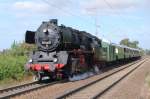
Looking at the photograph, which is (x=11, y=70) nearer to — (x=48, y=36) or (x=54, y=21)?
(x=48, y=36)

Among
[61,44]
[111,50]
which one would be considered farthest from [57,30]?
[111,50]

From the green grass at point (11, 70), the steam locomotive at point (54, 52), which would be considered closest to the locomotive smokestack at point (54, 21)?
the steam locomotive at point (54, 52)

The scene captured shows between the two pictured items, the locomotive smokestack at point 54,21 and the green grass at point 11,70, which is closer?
the locomotive smokestack at point 54,21

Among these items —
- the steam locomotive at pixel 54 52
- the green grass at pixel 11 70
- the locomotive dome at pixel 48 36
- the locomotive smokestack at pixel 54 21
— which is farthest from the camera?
the green grass at pixel 11 70

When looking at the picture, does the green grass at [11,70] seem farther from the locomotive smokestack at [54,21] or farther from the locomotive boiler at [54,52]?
the locomotive smokestack at [54,21]

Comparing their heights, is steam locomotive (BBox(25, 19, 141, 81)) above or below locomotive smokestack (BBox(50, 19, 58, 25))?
below

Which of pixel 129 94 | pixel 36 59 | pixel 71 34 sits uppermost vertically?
pixel 71 34

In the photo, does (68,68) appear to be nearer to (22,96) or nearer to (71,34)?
(71,34)

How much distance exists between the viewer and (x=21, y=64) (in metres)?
26.9

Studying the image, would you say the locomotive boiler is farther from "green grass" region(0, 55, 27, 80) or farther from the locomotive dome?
"green grass" region(0, 55, 27, 80)

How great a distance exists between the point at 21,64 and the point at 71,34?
4900mm

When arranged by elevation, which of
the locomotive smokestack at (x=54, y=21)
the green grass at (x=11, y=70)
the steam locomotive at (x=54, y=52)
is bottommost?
the green grass at (x=11, y=70)

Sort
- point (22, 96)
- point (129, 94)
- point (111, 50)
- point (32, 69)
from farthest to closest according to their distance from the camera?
1. point (111, 50)
2. point (32, 69)
3. point (129, 94)
4. point (22, 96)

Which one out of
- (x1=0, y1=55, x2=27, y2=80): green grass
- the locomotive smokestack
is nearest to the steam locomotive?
the locomotive smokestack
